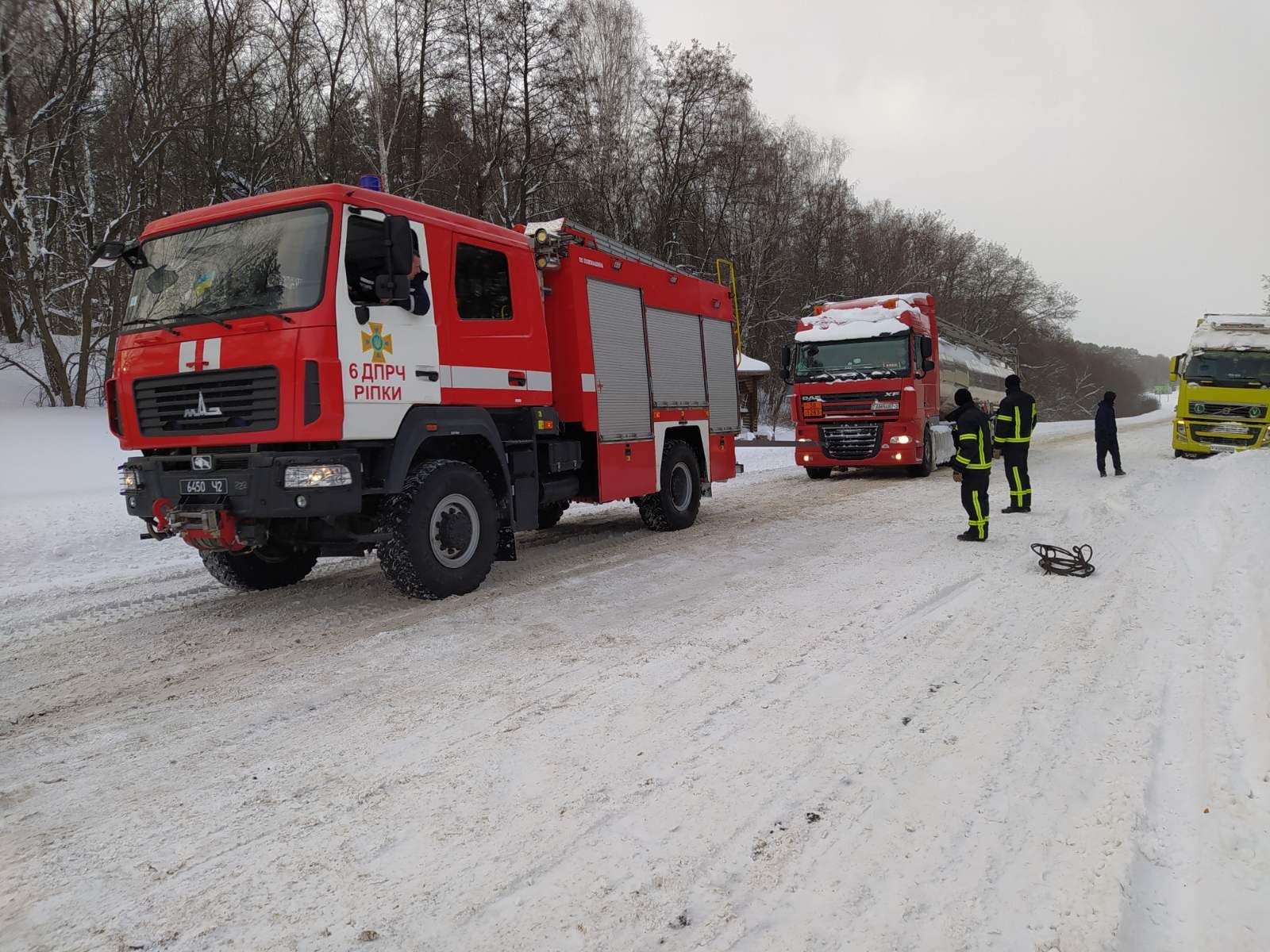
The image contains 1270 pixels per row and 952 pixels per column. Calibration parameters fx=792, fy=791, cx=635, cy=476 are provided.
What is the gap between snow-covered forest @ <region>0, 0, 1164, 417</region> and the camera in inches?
629

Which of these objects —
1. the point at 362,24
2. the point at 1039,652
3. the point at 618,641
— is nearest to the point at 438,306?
the point at 618,641

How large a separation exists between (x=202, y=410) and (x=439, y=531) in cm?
182

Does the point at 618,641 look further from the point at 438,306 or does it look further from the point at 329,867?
the point at 438,306

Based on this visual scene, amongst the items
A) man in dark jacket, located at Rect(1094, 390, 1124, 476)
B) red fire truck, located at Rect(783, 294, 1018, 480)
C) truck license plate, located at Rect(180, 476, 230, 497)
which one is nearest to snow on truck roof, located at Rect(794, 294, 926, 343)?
red fire truck, located at Rect(783, 294, 1018, 480)

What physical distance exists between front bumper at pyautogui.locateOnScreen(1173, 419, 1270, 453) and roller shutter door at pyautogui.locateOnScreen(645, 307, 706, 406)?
13665 mm

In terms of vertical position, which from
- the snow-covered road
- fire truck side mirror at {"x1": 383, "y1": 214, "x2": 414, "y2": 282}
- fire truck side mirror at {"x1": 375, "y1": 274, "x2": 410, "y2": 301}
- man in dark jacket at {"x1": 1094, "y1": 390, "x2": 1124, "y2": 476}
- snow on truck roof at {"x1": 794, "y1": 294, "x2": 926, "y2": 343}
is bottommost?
the snow-covered road

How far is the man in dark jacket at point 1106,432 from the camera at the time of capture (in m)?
14.1

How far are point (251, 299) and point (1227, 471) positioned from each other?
14.7m

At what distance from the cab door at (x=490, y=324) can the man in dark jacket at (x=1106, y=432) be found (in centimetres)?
1142

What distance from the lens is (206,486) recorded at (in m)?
5.24

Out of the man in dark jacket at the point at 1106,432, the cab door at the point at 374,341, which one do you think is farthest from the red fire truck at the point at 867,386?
the cab door at the point at 374,341

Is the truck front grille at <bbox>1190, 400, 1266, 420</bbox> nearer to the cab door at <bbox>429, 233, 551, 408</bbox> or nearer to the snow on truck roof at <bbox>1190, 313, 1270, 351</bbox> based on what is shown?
the snow on truck roof at <bbox>1190, 313, 1270, 351</bbox>

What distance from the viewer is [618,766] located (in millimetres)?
3275

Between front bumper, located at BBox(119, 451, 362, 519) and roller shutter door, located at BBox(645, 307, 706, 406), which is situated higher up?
roller shutter door, located at BBox(645, 307, 706, 406)
